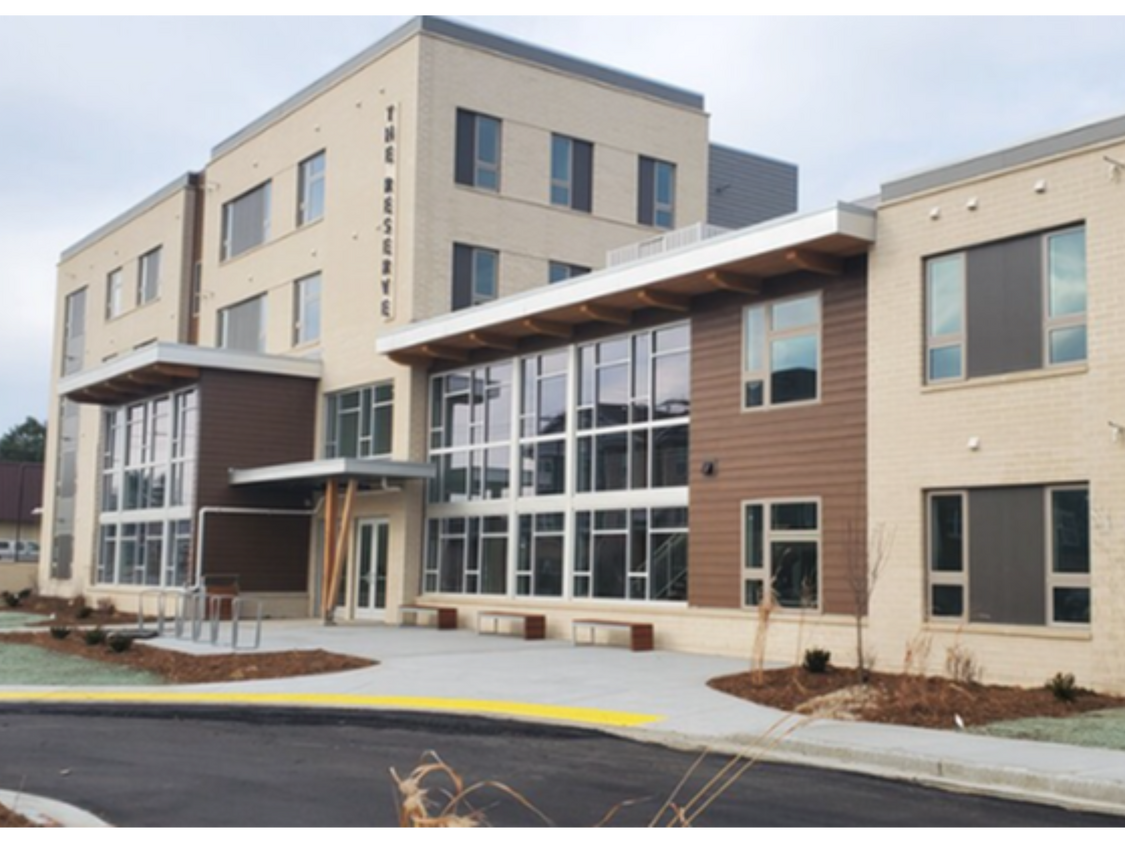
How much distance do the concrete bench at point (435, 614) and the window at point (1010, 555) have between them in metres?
12.3

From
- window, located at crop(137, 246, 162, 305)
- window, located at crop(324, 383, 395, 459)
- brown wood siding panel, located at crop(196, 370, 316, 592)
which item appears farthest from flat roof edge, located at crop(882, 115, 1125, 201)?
window, located at crop(137, 246, 162, 305)

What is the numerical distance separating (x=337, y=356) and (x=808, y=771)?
2357 cm

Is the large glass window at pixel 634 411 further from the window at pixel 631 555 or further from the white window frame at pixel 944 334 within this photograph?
the white window frame at pixel 944 334

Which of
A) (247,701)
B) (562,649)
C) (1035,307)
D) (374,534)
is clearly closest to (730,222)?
(374,534)

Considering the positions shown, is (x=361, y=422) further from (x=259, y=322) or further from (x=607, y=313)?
(x=607, y=313)

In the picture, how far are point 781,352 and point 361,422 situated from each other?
13.8 meters

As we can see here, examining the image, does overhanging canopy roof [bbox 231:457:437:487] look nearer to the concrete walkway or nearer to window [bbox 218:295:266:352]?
the concrete walkway

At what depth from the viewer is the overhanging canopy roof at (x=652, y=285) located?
1983 cm

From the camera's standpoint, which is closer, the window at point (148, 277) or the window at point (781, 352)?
the window at point (781, 352)

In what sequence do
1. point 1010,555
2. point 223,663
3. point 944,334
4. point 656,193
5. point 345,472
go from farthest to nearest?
point 656,193 < point 345,472 < point 223,663 < point 944,334 < point 1010,555

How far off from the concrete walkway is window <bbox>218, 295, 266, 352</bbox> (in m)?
14.3

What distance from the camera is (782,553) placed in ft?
69.3

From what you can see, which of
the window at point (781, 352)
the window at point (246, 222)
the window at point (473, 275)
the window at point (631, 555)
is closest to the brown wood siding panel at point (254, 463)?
the window at point (473, 275)

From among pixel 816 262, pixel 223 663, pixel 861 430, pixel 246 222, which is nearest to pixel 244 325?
pixel 246 222
